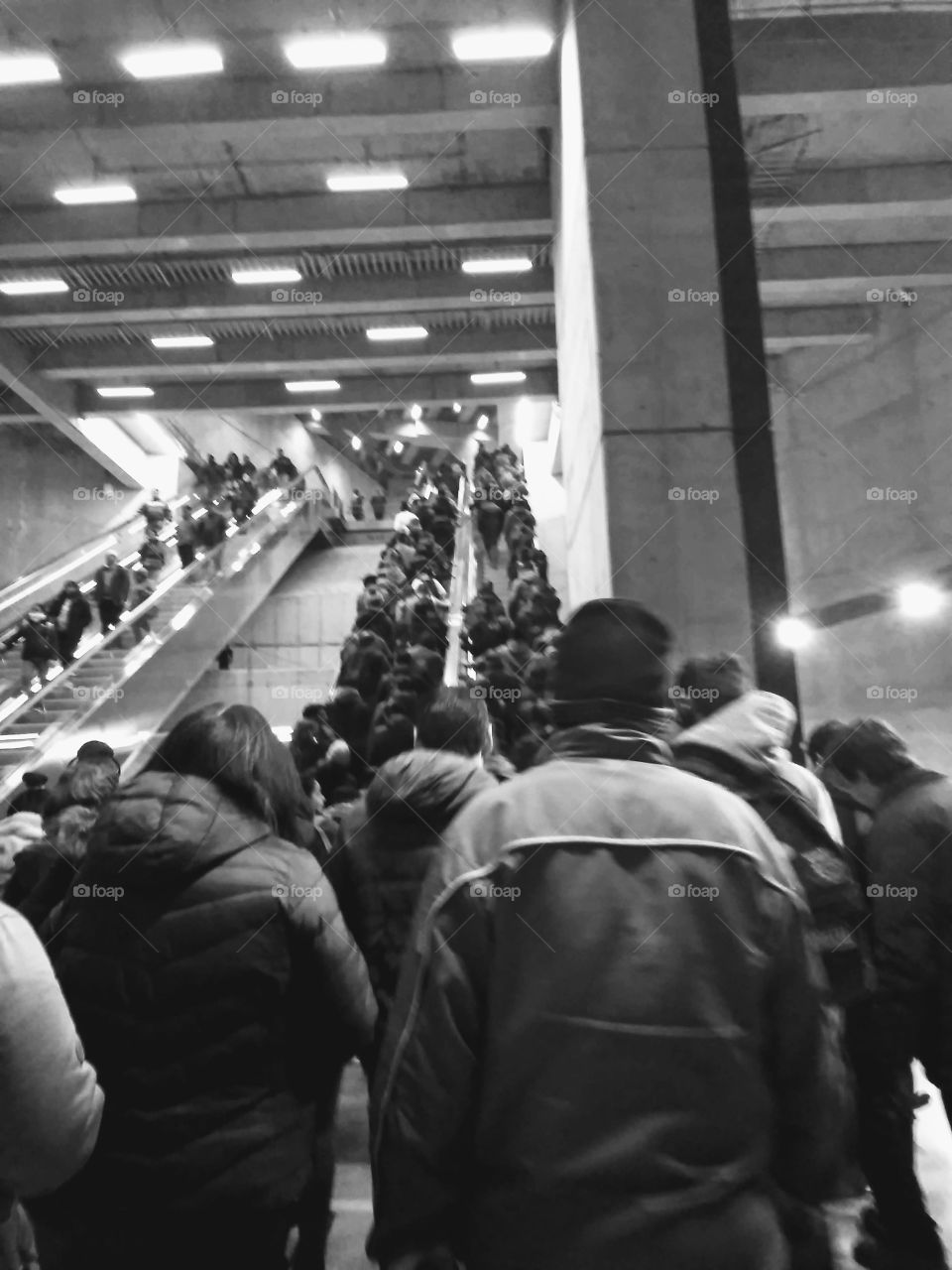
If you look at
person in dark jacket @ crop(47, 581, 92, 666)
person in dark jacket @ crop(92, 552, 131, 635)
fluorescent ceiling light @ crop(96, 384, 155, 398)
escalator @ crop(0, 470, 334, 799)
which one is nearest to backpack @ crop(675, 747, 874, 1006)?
escalator @ crop(0, 470, 334, 799)

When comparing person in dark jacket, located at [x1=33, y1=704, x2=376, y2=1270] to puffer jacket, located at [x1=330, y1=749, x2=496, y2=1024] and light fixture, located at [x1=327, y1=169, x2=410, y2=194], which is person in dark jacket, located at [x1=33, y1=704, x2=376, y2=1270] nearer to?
puffer jacket, located at [x1=330, y1=749, x2=496, y2=1024]

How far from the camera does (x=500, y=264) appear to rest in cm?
1216

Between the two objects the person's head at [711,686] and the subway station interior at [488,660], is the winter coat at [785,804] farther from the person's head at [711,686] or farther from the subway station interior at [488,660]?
the person's head at [711,686]

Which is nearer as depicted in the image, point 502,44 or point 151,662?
point 502,44

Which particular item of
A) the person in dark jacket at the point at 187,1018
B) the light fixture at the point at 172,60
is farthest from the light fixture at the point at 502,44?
the person in dark jacket at the point at 187,1018

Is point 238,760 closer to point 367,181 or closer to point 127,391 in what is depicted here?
point 367,181

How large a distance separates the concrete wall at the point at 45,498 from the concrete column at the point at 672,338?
13360 mm

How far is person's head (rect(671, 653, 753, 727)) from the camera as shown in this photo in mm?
2332

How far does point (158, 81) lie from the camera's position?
28.0ft

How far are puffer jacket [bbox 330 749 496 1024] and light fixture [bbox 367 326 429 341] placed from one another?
13.4 m

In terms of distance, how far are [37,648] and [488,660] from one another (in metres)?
5.97

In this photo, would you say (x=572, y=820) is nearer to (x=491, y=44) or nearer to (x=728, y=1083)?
(x=728, y=1083)

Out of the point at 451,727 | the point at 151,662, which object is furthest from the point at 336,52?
the point at 451,727

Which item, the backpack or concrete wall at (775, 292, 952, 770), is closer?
the backpack
